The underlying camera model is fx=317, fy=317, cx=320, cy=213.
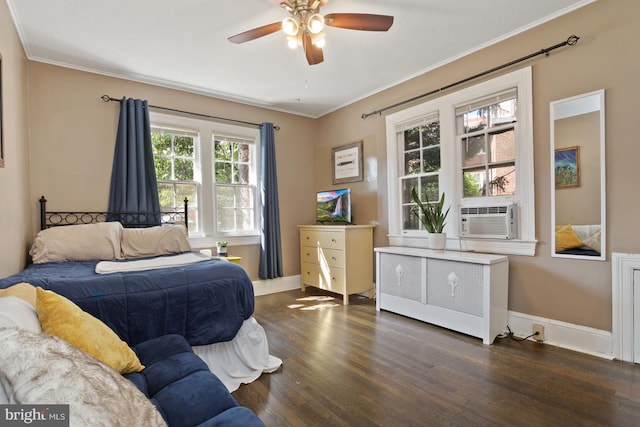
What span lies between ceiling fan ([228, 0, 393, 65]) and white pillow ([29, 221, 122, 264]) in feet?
6.82

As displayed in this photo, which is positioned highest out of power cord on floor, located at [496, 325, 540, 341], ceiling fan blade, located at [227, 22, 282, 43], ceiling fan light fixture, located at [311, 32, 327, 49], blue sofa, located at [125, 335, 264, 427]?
ceiling fan blade, located at [227, 22, 282, 43]

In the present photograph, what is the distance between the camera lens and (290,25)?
7.02 feet

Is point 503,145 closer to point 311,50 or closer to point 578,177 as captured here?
point 578,177

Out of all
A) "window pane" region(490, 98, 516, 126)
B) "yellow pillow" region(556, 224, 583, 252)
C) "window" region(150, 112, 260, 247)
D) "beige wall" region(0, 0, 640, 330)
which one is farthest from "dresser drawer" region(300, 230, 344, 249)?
"yellow pillow" region(556, 224, 583, 252)

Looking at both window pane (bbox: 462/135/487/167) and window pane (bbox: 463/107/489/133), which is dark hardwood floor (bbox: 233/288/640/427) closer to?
window pane (bbox: 462/135/487/167)

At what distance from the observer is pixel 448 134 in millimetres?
3305

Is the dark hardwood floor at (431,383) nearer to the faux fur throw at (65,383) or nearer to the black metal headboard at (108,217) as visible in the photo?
the faux fur throw at (65,383)

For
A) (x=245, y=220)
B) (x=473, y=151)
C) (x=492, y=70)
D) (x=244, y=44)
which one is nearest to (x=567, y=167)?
(x=473, y=151)

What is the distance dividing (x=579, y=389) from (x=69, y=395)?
2.51m

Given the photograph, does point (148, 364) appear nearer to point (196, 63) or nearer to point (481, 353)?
point (481, 353)

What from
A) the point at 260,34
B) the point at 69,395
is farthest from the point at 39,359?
the point at 260,34

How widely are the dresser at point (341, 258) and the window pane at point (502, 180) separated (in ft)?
5.08

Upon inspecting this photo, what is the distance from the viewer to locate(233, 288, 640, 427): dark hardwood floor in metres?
1.67

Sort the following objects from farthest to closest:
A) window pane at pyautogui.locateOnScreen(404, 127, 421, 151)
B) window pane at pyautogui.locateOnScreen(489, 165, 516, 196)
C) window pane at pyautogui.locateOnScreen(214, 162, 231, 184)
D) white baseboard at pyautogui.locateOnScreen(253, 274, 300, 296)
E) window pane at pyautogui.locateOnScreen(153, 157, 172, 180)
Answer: white baseboard at pyautogui.locateOnScreen(253, 274, 300, 296) < window pane at pyautogui.locateOnScreen(214, 162, 231, 184) < window pane at pyautogui.locateOnScreen(153, 157, 172, 180) < window pane at pyautogui.locateOnScreen(404, 127, 421, 151) < window pane at pyautogui.locateOnScreen(489, 165, 516, 196)
